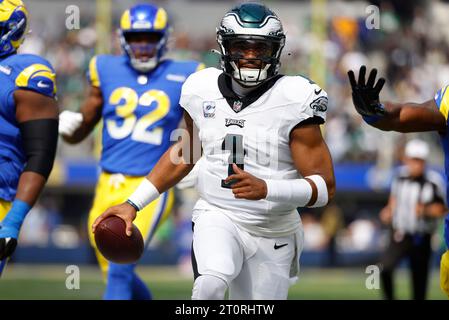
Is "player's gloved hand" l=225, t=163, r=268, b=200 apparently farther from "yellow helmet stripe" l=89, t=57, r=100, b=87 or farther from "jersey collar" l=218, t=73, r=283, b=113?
"yellow helmet stripe" l=89, t=57, r=100, b=87

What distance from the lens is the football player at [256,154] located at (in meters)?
4.57

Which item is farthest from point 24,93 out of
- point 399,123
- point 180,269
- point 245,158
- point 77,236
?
point 77,236

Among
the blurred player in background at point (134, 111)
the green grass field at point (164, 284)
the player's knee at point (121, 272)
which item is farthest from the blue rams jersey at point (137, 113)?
the green grass field at point (164, 284)

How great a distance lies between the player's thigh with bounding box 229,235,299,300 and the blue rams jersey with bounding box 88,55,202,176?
1964mm

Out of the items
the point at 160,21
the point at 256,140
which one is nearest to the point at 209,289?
the point at 256,140

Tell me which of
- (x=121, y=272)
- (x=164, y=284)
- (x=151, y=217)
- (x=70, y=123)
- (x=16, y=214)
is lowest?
(x=164, y=284)

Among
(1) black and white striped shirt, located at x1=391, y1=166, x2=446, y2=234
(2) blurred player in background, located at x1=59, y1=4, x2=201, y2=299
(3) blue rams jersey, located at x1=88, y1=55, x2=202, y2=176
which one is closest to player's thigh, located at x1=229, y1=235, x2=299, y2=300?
(2) blurred player in background, located at x1=59, y1=4, x2=201, y2=299

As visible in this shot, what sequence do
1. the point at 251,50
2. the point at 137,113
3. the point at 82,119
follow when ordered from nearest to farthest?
the point at 251,50 < the point at 137,113 < the point at 82,119

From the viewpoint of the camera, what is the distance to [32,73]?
16.0 feet

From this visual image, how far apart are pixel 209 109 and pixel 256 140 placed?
0.95 ft

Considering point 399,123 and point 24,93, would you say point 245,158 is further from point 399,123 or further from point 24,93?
point 24,93

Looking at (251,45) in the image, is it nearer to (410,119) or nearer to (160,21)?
(410,119)

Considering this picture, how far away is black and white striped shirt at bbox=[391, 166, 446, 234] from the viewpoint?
10.1 m

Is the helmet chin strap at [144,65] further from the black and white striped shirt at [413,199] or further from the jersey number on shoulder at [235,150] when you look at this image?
the black and white striped shirt at [413,199]
